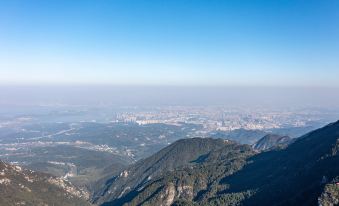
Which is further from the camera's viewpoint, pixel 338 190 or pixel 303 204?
pixel 303 204

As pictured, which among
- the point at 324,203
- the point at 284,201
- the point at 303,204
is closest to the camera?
the point at 324,203

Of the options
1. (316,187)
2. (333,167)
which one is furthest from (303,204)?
(333,167)

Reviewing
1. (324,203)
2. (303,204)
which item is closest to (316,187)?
(303,204)

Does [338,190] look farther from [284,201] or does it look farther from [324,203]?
[284,201]

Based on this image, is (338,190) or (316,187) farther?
(316,187)

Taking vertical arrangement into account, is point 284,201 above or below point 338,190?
below

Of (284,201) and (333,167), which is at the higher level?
(333,167)

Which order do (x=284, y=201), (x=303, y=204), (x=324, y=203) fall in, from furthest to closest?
(x=284, y=201), (x=303, y=204), (x=324, y=203)

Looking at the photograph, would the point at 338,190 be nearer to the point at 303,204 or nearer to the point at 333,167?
the point at 303,204
